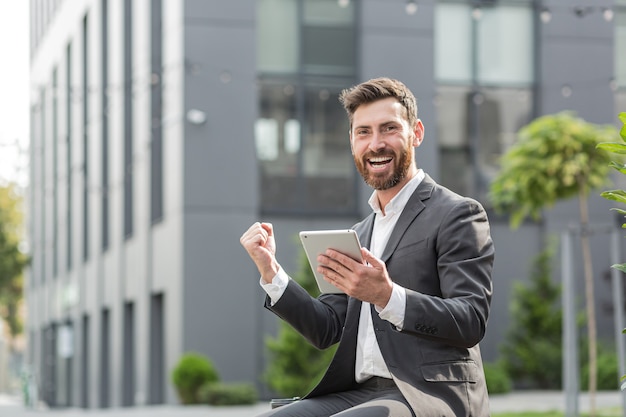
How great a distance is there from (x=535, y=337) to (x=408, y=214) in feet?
57.3

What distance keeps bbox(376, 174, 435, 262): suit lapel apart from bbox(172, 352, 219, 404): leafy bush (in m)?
16.2

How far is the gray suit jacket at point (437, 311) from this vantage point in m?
3.87

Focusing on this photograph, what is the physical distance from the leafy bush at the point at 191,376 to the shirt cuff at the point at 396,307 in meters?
16.6

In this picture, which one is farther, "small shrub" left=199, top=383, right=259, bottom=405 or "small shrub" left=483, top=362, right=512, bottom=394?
"small shrub" left=483, top=362, right=512, bottom=394

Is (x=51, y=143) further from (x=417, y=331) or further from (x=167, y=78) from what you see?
(x=417, y=331)

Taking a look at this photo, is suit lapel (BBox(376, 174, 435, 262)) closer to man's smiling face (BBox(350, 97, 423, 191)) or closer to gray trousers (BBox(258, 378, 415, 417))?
man's smiling face (BBox(350, 97, 423, 191))

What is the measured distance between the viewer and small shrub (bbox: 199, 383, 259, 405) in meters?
19.3

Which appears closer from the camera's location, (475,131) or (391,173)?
(391,173)

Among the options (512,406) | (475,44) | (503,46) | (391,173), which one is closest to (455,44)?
(475,44)

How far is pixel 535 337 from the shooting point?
69.6ft

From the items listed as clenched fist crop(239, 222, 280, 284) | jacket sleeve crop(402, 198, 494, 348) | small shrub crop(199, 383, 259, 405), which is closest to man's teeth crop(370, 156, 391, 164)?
jacket sleeve crop(402, 198, 494, 348)

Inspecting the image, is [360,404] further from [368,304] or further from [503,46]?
[503,46]

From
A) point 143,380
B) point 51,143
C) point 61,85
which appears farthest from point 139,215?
point 51,143

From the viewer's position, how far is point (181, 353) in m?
21.5
